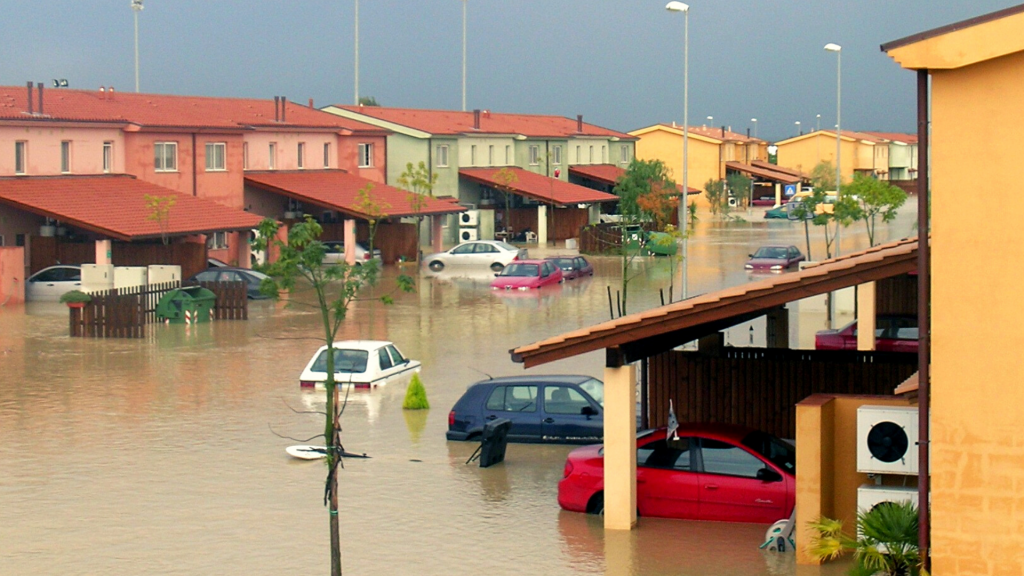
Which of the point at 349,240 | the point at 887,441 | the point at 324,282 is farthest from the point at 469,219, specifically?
the point at 887,441

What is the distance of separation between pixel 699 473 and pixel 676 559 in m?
1.69

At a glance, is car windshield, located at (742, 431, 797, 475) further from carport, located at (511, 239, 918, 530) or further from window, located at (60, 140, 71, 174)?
window, located at (60, 140, 71, 174)

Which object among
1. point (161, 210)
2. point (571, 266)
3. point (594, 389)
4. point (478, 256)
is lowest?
point (594, 389)

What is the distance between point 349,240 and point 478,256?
527 cm

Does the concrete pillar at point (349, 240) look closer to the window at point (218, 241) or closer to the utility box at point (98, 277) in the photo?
the window at point (218, 241)

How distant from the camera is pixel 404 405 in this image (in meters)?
24.5

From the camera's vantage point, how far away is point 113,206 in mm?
45312

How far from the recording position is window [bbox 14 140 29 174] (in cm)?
4503

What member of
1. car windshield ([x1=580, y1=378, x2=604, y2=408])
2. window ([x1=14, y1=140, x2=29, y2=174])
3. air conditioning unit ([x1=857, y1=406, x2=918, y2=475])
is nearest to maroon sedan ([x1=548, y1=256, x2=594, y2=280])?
window ([x1=14, y1=140, x2=29, y2=174])

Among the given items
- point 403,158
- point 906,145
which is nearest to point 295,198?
point 403,158

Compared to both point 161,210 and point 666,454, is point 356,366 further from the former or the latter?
point 161,210

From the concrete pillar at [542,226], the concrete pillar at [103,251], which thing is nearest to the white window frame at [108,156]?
the concrete pillar at [103,251]

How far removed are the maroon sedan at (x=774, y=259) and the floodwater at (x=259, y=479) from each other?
71.5 ft

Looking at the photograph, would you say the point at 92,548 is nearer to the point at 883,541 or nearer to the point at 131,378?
the point at 883,541
